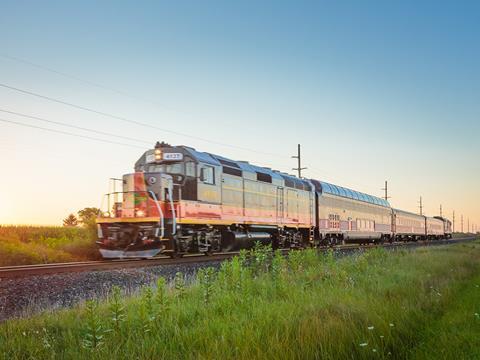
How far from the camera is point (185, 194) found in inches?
746

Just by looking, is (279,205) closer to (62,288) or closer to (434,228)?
(62,288)

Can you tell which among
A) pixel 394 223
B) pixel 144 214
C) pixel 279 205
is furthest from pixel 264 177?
pixel 394 223

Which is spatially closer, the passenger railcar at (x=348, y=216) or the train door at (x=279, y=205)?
the train door at (x=279, y=205)

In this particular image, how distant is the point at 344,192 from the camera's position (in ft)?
120

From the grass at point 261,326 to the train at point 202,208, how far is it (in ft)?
31.1

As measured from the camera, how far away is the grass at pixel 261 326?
458cm

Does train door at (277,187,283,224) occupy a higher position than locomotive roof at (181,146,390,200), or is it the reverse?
locomotive roof at (181,146,390,200)

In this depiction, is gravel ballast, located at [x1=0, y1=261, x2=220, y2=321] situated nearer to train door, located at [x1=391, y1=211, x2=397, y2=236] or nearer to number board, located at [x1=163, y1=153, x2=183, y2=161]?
number board, located at [x1=163, y1=153, x2=183, y2=161]

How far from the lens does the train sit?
57.9 ft

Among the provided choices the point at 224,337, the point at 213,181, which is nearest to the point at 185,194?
the point at 213,181

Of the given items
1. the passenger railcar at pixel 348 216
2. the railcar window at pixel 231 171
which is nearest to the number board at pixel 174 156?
the railcar window at pixel 231 171

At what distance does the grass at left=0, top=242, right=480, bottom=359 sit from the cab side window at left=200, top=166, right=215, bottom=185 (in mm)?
11114

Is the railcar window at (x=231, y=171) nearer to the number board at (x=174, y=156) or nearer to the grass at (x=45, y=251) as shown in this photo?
the number board at (x=174, y=156)

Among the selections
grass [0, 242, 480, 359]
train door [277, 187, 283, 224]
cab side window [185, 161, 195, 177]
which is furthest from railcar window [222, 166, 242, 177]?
grass [0, 242, 480, 359]
